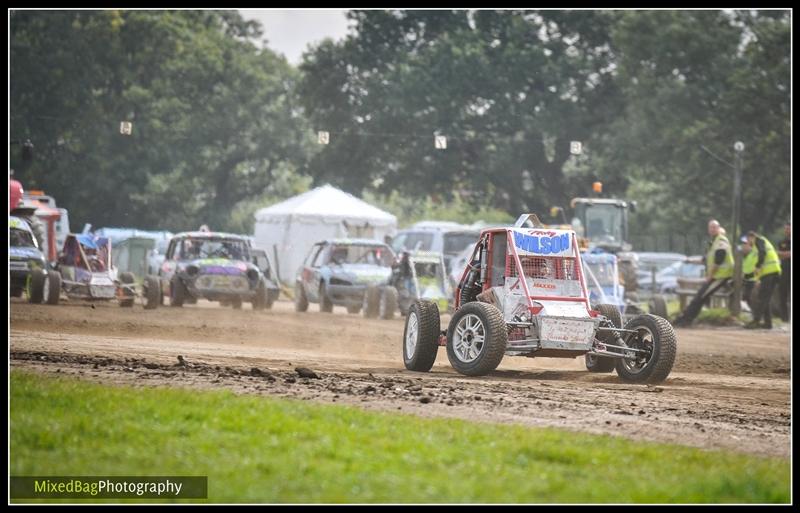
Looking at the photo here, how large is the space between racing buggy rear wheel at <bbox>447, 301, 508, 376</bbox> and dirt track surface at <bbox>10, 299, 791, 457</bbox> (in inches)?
10.4

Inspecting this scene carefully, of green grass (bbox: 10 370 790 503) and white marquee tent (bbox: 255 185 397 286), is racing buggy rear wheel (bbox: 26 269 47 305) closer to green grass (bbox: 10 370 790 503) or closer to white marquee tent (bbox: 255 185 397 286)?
green grass (bbox: 10 370 790 503)

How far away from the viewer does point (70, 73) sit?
65625 mm

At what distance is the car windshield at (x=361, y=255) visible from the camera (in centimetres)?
3048

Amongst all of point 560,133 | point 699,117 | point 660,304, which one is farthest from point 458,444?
point 560,133

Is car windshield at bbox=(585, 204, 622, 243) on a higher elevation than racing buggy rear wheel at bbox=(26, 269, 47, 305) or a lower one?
higher

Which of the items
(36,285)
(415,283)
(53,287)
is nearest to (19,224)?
(36,285)

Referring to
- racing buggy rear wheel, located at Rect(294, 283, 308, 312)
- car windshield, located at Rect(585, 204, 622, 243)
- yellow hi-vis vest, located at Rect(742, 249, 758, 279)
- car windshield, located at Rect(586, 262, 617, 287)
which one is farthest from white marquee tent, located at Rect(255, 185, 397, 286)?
car windshield, located at Rect(586, 262, 617, 287)

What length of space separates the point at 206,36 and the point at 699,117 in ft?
97.1

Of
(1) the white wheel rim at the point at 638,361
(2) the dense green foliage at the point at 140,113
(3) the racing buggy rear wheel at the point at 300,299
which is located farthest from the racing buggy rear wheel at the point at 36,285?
(2) the dense green foliage at the point at 140,113

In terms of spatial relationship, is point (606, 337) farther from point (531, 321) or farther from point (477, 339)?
point (477, 339)

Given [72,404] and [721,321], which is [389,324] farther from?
[72,404]

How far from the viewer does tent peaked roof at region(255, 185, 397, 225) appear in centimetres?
4694

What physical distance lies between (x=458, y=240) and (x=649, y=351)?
2193cm

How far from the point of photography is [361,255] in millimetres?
30859
